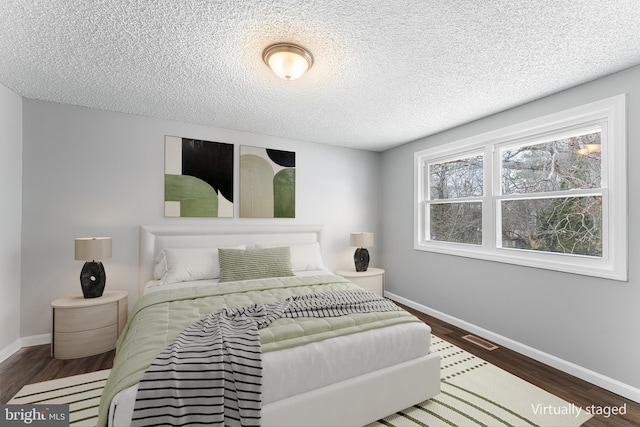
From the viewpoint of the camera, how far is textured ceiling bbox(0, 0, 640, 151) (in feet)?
5.08

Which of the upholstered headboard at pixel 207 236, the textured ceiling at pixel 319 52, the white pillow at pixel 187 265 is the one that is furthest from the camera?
the upholstered headboard at pixel 207 236

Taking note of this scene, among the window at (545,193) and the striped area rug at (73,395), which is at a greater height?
the window at (545,193)

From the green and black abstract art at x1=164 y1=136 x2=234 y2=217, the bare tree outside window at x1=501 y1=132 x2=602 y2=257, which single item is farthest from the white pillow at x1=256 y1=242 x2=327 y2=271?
the bare tree outside window at x1=501 y1=132 x2=602 y2=257

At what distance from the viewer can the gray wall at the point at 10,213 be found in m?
2.45

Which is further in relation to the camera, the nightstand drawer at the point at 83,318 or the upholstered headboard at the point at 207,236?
the upholstered headboard at the point at 207,236

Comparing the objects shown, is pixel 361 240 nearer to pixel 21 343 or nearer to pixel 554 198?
pixel 554 198

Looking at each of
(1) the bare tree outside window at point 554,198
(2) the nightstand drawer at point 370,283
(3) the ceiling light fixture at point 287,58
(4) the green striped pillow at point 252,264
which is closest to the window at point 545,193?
(1) the bare tree outside window at point 554,198

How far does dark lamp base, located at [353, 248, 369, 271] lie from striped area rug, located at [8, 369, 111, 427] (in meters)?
2.92

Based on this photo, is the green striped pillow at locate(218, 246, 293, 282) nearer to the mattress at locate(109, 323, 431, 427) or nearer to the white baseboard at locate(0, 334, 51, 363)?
the mattress at locate(109, 323, 431, 427)

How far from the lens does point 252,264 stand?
2990 mm

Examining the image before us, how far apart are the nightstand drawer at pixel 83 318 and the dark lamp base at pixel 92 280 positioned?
7.2 inches

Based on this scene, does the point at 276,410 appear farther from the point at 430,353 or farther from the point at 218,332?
the point at 430,353

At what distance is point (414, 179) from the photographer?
400cm

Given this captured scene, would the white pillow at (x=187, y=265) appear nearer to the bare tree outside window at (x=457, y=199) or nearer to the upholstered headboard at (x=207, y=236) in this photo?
the upholstered headboard at (x=207, y=236)
